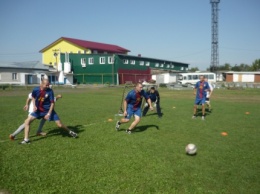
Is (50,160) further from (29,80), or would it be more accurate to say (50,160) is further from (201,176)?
(29,80)

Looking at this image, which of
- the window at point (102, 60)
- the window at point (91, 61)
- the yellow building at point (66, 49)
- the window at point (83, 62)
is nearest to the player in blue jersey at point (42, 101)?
the window at point (102, 60)

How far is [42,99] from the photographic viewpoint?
8.14 meters

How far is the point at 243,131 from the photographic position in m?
10.1

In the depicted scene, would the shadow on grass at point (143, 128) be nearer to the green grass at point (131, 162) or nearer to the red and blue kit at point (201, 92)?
the green grass at point (131, 162)

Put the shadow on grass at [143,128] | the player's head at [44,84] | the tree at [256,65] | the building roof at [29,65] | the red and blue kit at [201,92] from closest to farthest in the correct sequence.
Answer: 1. the player's head at [44,84]
2. the shadow on grass at [143,128]
3. the red and blue kit at [201,92]
4. the building roof at [29,65]
5. the tree at [256,65]

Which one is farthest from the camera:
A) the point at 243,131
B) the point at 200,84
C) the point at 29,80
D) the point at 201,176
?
the point at 29,80

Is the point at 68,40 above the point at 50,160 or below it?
above

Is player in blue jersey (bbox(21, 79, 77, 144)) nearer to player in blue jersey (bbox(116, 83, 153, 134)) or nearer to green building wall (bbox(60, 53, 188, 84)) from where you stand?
player in blue jersey (bbox(116, 83, 153, 134))

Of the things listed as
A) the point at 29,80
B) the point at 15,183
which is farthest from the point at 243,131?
the point at 29,80

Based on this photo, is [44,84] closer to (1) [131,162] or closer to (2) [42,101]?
(2) [42,101]

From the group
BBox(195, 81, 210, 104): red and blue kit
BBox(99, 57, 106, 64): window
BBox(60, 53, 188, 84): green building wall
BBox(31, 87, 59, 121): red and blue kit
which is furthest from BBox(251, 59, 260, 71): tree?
BBox(31, 87, 59, 121): red and blue kit

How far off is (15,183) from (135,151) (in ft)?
10.8

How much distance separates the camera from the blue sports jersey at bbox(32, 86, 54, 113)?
8.09m

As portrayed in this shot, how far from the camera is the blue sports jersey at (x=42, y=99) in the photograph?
8.09m
